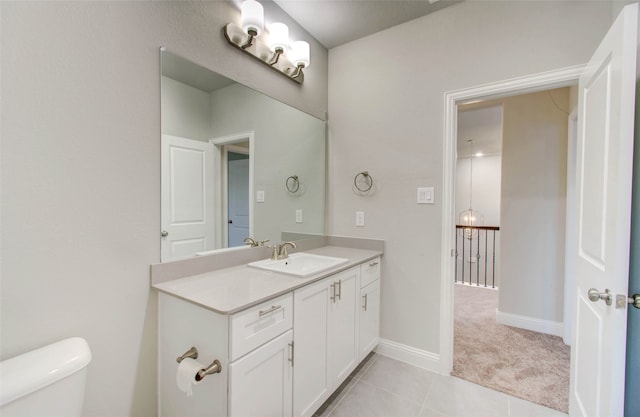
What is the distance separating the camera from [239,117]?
6.03 feet

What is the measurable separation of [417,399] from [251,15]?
2.59 m

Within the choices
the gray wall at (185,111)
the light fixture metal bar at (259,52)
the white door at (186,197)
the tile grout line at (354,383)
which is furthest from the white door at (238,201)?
the tile grout line at (354,383)

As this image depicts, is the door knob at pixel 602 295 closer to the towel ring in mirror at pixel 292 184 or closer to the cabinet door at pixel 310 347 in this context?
the cabinet door at pixel 310 347

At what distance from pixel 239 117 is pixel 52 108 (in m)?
0.94

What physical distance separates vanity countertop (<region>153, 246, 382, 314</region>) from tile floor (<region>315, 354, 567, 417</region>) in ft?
2.76

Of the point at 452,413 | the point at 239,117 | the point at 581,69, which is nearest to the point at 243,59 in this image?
the point at 239,117

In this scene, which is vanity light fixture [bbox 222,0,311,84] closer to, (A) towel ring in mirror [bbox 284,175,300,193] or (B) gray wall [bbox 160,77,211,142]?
(B) gray wall [bbox 160,77,211,142]

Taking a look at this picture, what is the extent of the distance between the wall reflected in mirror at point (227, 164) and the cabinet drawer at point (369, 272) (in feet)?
1.99

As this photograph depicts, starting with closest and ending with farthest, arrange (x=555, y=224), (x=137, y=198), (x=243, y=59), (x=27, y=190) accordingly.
A: (x=27, y=190) < (x=137, y=198) < (x=243, y=59) < (x=555, y=224)

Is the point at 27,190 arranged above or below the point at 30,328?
above

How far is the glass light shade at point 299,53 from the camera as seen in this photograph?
2.10 m

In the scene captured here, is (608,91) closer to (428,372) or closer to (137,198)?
(428,372)

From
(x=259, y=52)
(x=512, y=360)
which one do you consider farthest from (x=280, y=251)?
(x=512, y=360)

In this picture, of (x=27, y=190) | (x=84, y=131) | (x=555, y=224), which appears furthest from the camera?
(x=555, y=224)
